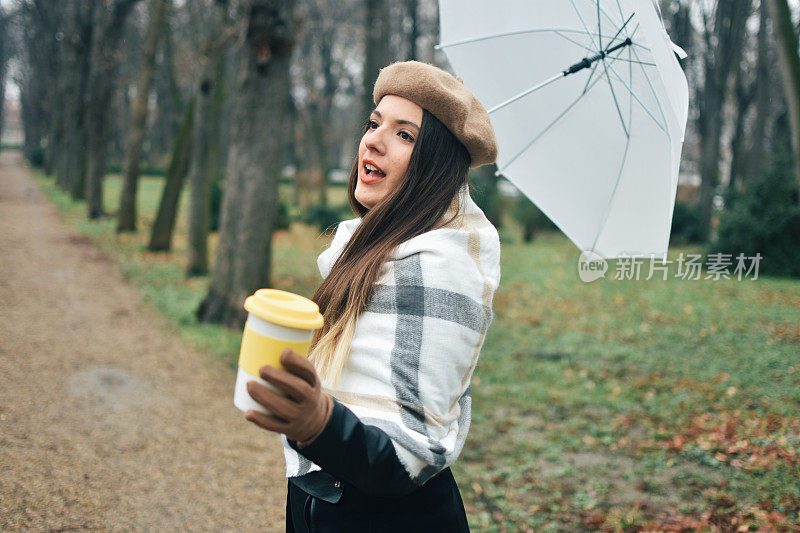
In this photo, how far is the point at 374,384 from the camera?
4.87 feet

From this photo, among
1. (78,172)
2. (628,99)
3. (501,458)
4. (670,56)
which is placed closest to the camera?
(670,56)

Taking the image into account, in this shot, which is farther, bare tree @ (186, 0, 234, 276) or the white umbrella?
bare tree @ (186, 0, 234, 276)

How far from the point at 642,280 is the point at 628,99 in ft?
39.1

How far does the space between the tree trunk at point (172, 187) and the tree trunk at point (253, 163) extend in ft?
15.4

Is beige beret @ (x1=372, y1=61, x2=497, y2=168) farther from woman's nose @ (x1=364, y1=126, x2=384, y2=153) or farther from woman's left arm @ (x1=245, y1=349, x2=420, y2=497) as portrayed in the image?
woman's left arm @ (x1=245, y1=349, x2=420, y2=497)

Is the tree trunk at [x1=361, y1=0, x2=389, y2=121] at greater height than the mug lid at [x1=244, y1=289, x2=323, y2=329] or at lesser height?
greater

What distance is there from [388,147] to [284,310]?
0.76 m

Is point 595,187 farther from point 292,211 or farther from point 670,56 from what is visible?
point 292,211

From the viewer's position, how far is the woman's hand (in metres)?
1.22

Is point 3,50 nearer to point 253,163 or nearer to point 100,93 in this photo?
point 100,93

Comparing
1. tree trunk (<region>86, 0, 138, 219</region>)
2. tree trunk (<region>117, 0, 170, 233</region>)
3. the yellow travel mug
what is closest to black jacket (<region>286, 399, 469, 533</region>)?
the yellow travel mug

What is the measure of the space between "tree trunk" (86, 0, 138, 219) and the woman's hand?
17.3m

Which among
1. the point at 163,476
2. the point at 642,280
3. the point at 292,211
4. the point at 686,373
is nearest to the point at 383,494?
the point at 163,476

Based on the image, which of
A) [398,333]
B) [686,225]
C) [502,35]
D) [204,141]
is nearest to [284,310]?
[398,333]
